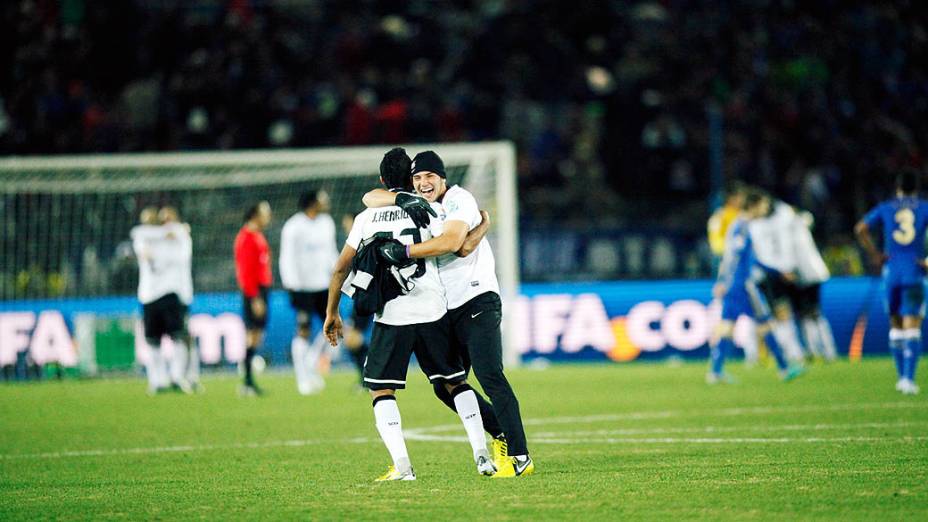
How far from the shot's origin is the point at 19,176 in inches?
941

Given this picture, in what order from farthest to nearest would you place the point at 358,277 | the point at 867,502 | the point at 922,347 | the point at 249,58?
the point at 249,58 < the point at 922,347 < the point at 358,277 < the point at 867,502

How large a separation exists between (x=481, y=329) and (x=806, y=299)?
15018mm

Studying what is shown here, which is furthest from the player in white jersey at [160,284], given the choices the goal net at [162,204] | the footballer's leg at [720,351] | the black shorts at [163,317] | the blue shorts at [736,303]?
the blue shorts at [736,303]

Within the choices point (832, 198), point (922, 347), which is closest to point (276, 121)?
point (832, 198)

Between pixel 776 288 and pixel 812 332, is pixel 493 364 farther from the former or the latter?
pixel 812 332

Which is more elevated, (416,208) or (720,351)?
(416,208)

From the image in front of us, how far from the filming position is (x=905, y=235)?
1566cm

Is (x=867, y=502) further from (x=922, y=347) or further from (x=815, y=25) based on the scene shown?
(x=815, y=25)

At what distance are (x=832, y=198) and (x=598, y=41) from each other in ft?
19.7

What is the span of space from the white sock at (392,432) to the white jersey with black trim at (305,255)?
9.99m

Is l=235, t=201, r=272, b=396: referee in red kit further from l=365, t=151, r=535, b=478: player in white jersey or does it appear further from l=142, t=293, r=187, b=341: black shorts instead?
l=365, t=151, r=535, b=478: player in white jersey

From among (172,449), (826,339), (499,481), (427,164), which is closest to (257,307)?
(172,449)

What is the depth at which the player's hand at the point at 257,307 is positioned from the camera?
63.0 ft

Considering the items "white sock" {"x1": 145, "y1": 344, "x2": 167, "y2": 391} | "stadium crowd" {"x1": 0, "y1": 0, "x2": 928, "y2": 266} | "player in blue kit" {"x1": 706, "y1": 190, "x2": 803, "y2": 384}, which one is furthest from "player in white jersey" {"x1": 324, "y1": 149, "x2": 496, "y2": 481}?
"stadium crowd" {"x1": 0, "y1": 0, "x2": 928, "y2": 266}
